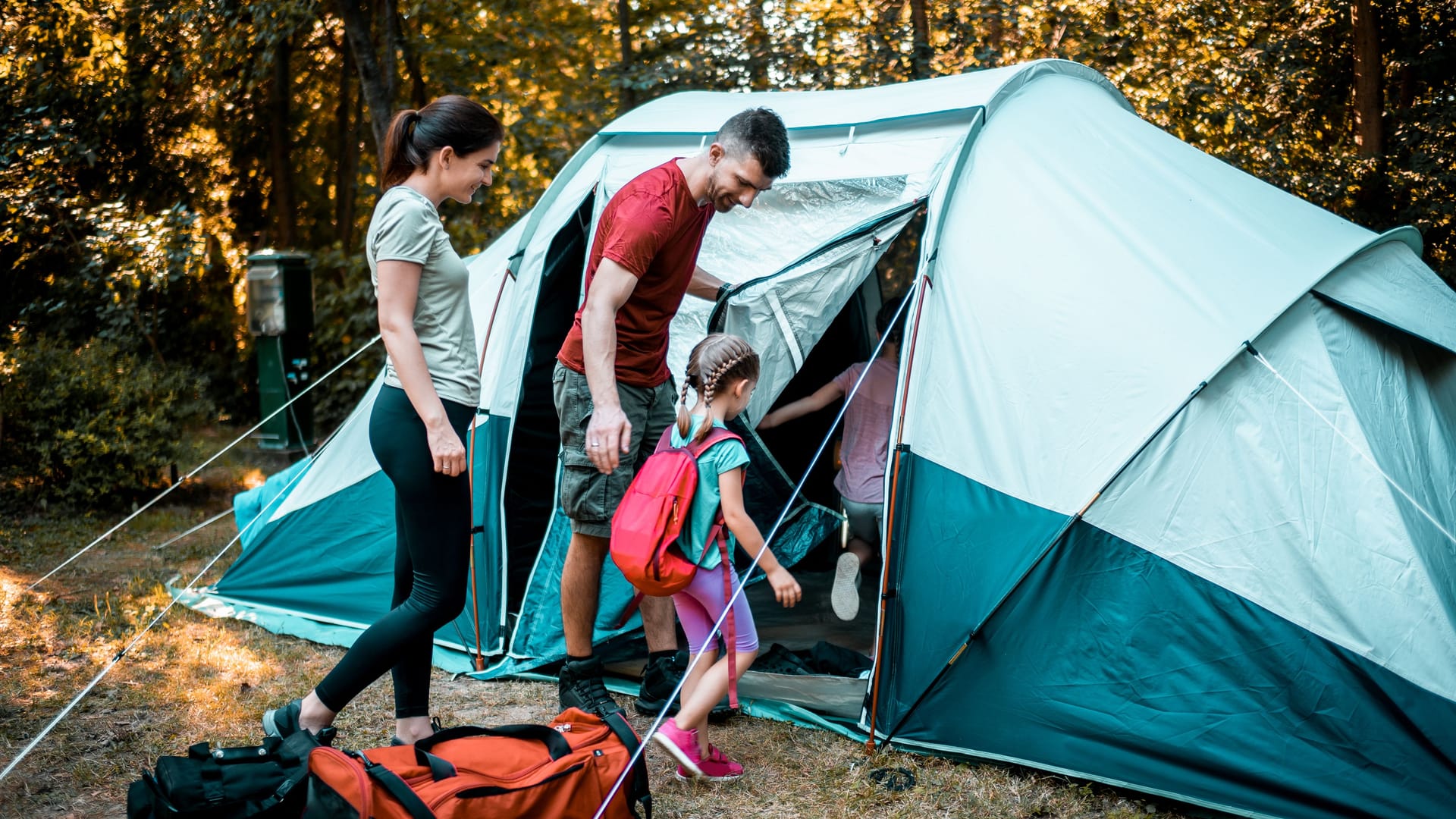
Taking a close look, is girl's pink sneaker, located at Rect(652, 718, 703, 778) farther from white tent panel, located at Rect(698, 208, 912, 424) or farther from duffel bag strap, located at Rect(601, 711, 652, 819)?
white tent panel, located at Rect(698, 208, 912, 424)

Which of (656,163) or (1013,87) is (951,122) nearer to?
(1013,87)

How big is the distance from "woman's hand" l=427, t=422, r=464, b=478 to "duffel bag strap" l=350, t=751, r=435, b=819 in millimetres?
607

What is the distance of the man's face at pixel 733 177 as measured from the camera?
269 centimetres

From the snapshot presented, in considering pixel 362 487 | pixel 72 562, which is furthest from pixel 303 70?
pixel 362 487

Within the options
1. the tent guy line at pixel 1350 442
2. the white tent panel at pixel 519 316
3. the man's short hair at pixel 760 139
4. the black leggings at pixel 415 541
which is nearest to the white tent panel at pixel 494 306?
the white tent panel at pixel 519 316

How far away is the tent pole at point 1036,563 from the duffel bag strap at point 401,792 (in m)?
1.25

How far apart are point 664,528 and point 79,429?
4360mm

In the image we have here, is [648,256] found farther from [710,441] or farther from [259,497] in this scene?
[259,497]

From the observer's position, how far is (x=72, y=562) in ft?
15.8

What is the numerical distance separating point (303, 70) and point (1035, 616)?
956cm

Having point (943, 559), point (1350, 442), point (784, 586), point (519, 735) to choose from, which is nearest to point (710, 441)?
point (784, 586)

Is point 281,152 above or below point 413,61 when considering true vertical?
below

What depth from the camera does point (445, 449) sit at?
2.34m

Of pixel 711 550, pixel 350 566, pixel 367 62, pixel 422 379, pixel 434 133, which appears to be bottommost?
pixel 350 566
